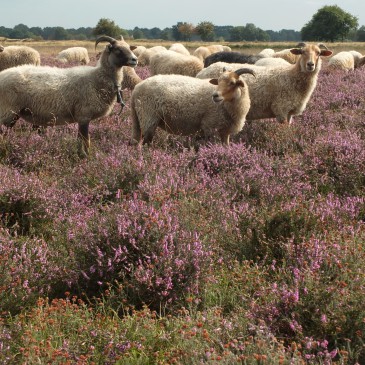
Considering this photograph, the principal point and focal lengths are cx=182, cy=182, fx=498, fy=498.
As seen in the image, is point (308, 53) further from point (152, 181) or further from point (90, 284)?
point (90, 284)

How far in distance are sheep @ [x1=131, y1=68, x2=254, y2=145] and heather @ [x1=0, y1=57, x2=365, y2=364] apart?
157cm

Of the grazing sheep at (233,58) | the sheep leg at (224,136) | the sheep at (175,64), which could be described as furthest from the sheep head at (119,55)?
the grazing sheep at (233,58)

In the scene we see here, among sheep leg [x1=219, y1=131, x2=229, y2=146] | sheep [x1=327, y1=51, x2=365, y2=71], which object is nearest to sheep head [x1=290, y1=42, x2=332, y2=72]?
sheep leg [x1=219, y1=131, x2=229, y2=146]

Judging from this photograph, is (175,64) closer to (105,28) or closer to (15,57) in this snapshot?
(15,57)

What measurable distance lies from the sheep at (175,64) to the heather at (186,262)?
764 centimetres

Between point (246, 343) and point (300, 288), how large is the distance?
69 centimetres

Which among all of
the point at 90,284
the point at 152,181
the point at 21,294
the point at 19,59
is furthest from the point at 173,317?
the point at 19,59

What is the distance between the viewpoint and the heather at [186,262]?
8.96 feet

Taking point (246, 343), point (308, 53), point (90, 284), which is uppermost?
point (308, 53)

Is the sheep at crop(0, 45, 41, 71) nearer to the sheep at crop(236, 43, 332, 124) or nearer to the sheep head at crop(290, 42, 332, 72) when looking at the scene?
the sheep at crop(236, 43, 332, 124)

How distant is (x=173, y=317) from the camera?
321 centimetres

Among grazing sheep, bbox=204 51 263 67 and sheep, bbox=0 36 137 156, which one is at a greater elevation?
grazing sheep, bbox=204 51 263 67

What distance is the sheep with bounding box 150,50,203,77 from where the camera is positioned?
13.4 metres

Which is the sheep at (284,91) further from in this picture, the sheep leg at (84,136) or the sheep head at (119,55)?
the sheep leg at (84,136)
